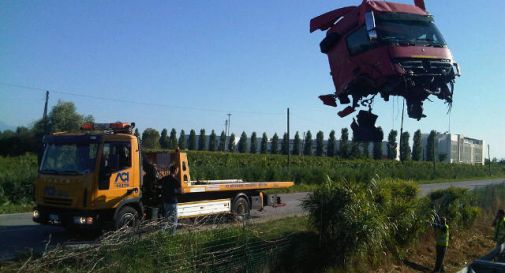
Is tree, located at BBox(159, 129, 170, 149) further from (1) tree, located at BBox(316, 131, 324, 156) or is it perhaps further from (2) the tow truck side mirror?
(2) the tow truck side mirror

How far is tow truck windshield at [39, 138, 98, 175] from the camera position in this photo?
36.7 feet

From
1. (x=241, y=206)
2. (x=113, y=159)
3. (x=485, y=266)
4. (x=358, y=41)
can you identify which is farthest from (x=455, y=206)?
(x=113, y=159)

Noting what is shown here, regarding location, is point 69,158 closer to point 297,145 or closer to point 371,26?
point 371,26

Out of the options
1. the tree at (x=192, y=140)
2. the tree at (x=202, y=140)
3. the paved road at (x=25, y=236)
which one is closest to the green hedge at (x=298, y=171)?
the paved road at (x=25, y=236)

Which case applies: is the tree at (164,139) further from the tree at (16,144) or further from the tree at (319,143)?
the tree at (16,144)

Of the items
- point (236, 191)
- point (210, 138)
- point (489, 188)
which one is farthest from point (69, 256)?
point (210, 138)

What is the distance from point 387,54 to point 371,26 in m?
0.58

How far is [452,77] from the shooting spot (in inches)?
372

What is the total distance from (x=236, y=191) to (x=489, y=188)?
10196 mm

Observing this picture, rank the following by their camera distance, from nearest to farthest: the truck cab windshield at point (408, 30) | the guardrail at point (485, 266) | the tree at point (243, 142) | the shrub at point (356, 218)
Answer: the shrub at point (356, 218) < the truck cab windshield at point (408, 30) < the guardrail at point (485, 266) < the tree at point (243, 142)

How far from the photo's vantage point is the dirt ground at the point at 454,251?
1097 centimetres

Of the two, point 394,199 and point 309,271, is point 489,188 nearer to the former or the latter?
point 394,199

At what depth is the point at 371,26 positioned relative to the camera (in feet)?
28.7

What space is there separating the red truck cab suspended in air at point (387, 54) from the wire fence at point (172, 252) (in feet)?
11.1
